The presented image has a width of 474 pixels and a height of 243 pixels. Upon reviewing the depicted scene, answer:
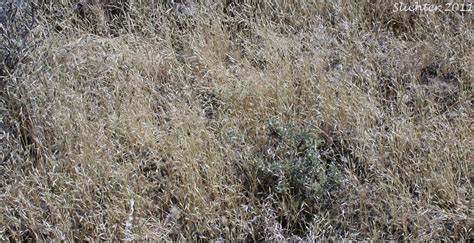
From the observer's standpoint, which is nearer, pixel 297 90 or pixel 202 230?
pixel 202 230

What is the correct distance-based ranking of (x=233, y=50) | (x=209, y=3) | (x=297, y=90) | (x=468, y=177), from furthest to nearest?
(x=209, y=3) < (x=233, y=50) < (x=297, y=90) < (x=468, y=177)

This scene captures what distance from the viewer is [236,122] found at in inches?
142

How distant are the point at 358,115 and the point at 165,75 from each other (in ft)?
4.57

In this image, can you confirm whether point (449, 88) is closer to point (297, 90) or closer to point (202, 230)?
point (297, 90)

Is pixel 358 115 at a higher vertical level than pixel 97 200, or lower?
higher

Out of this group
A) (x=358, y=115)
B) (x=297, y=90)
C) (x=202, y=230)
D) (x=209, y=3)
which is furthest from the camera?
(x=209, y=3)

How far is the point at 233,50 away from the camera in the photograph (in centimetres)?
433

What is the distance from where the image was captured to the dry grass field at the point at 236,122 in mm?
2990

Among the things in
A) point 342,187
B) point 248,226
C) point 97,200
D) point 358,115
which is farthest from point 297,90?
point 97,200

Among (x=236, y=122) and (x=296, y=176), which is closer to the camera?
(x=296, y=176)

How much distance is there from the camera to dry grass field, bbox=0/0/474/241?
2990 mm

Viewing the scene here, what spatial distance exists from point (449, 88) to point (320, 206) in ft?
4.79

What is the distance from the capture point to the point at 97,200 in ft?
10.1

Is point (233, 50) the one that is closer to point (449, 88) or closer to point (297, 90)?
point (297, 90)
